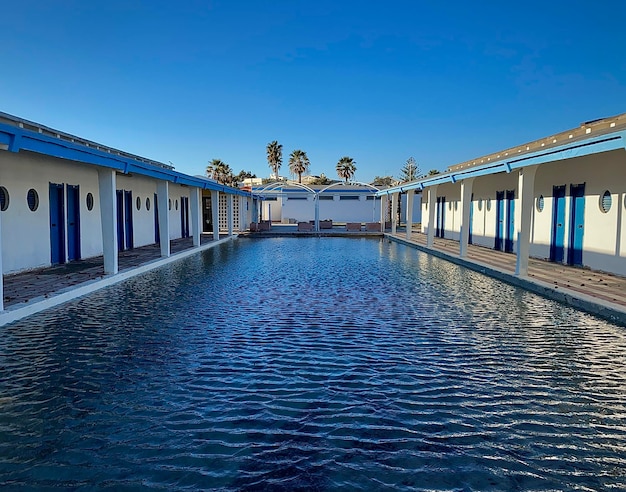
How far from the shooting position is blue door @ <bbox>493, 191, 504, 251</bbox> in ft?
57.4

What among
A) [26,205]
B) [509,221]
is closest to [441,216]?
[509,221]

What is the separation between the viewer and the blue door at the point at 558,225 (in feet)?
43.9

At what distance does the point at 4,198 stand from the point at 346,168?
53501mm

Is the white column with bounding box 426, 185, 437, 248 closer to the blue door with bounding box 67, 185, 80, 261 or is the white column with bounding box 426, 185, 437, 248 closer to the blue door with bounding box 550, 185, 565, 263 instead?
the blue door with bounding box 550, 185, 565, 263

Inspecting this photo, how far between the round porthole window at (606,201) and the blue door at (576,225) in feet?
2.46

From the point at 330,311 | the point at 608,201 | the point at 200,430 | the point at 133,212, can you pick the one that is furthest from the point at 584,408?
the point at 133,212

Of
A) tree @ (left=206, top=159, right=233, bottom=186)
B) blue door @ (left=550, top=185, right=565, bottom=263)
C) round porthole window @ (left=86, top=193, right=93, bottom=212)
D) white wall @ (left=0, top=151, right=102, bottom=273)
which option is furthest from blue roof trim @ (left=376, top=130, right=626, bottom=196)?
tree @ (left=206, top=159, right=233, bottom=186)

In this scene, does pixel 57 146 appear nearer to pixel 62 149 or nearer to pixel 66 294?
pixel 62 149

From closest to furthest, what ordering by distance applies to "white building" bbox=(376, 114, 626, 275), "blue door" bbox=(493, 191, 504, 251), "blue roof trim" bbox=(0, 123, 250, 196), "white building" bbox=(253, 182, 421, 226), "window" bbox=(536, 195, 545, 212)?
1. "blue roof trim" bbox=(0, 123, 250, 196)
2. "white building" bbox=(376, 114, 626, 275)
3. "window" bbox=(536, 195, 545, 212)
4. "blue door" bbox=(493, 191, 504, 251)
5. "white building" bbox=(253, 182, 421, 226)

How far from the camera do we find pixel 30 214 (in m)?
11.0

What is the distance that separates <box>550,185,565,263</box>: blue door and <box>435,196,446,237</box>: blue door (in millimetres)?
10982

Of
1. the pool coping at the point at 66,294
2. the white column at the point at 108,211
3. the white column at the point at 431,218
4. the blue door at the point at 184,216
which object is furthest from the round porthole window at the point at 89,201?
the white column at the point at 431,218

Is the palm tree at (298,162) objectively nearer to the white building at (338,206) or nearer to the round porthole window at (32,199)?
the white building at (338,206)

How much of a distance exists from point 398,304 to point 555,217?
25.4ft
